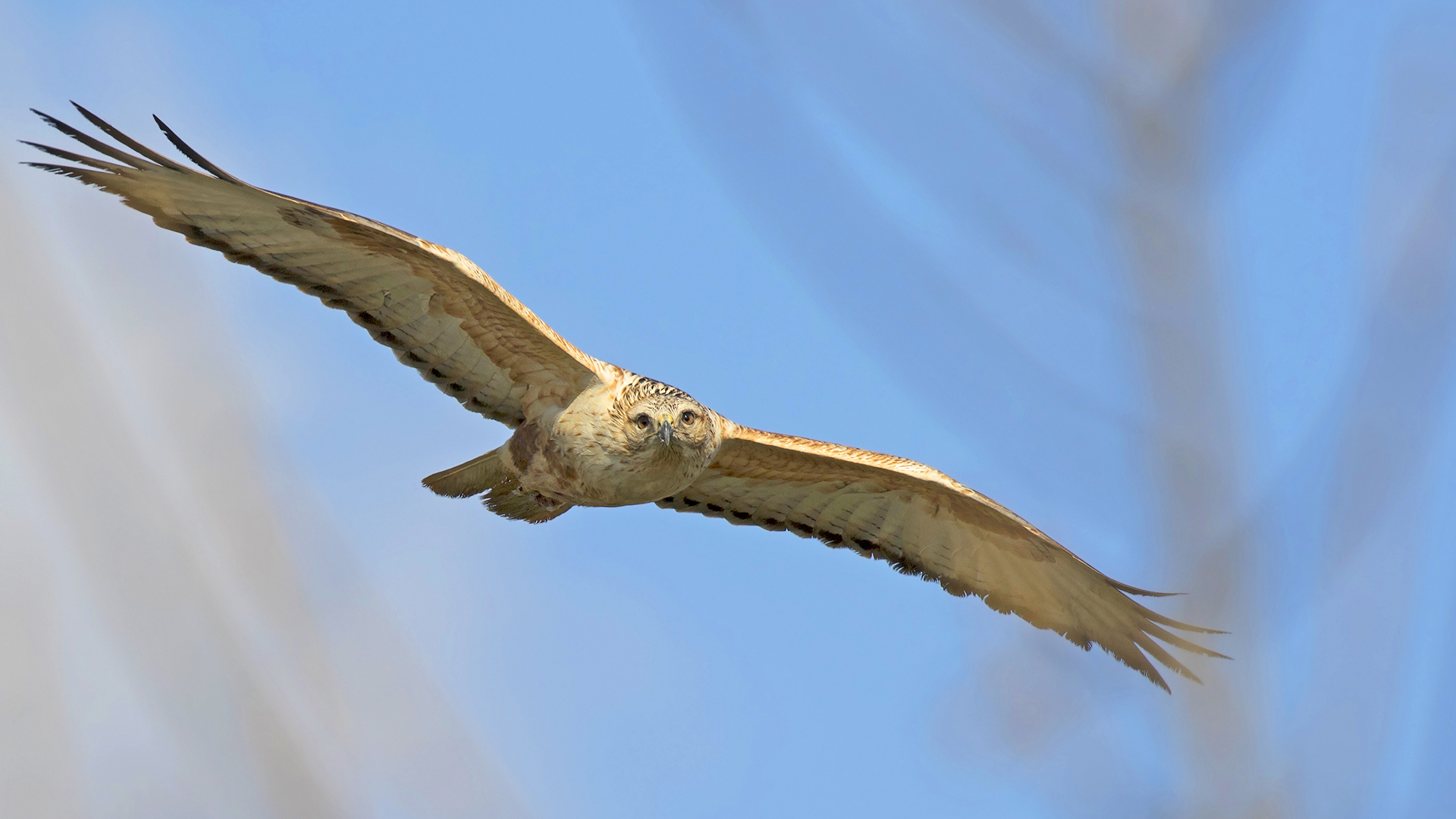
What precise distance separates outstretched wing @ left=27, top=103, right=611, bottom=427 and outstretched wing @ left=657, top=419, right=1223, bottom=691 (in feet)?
4.30

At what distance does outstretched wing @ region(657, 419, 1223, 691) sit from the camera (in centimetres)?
846

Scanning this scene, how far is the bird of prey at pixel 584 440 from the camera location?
→ 7211 mm

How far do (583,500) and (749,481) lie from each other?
4.34 feet

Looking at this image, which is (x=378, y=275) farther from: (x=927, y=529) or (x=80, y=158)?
(x=927, y=529)

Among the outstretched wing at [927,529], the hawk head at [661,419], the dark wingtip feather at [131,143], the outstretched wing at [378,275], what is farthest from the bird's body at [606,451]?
the dark wingtip feather at [131,143]

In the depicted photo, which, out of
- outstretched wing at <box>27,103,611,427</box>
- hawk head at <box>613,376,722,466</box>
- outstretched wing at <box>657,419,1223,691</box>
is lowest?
outstretched wing at <box>657,419,1223,691</box>

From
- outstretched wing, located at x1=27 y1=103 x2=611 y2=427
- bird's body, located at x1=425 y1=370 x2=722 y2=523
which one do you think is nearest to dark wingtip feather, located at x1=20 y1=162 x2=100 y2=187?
outstretched wing, located at x1=27 y1=103 x2=611 y2=427

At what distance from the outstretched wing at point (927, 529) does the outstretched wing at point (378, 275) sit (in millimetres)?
1311

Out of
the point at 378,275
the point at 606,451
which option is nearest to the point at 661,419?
the point at 606,451

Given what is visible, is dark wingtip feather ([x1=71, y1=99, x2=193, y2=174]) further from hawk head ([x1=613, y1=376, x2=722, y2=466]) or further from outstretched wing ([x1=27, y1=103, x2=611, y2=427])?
hawk head ([x1=613, y1=376, x2=722, y2=466])

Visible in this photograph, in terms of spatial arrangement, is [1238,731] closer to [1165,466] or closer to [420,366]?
[1165,466]

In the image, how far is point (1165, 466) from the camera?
272 cm

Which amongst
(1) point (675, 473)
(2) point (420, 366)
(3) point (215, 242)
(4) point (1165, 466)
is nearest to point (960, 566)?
(1) point (675, 473)

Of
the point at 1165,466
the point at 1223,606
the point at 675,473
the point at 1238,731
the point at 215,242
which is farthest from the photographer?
the point at 675,473
